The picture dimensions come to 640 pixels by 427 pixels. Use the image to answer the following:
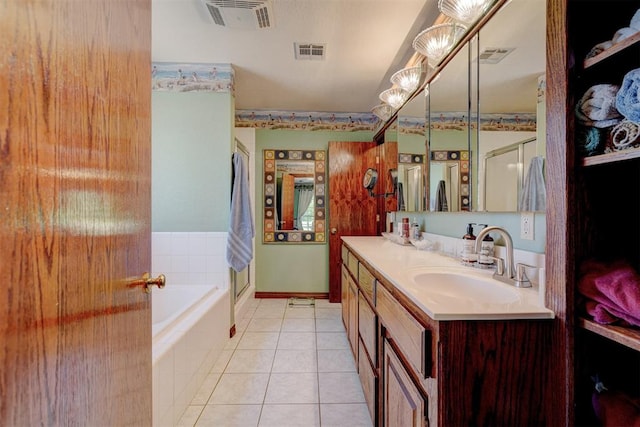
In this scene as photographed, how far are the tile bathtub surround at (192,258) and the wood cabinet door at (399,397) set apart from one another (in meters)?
A: 1.76

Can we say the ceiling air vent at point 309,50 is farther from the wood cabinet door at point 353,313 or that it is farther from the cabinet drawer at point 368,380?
the cabinet drawer at point 368,380

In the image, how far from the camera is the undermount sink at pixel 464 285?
1.12 m

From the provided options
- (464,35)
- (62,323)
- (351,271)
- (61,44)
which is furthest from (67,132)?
(351,271)

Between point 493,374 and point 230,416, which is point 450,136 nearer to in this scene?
point 493,374

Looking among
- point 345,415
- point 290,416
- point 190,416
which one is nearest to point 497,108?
point 345,415

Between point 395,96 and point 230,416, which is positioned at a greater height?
point 395,96

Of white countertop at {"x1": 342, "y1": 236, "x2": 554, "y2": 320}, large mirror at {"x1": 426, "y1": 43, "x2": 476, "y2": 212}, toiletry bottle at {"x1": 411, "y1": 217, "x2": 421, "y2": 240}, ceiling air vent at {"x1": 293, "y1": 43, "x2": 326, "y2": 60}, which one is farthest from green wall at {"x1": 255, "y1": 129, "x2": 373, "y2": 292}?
white countertop at {"x1": 342, "y1": 236, "x2": 554, "y2": 320}

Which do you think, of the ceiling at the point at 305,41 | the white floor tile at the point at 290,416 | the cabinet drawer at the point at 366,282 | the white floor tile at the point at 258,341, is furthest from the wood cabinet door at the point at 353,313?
the ceiling at the point at 305,41

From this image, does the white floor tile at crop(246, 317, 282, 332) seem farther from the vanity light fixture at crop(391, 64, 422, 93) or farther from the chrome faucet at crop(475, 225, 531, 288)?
the vanity light fixture at crop(391, 64, 422, 93)

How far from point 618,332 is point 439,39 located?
1.63 metres

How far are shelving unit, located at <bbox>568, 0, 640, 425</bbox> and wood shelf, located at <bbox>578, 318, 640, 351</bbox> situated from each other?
21mm

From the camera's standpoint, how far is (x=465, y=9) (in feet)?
4.70

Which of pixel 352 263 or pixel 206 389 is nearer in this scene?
pixel 206 389

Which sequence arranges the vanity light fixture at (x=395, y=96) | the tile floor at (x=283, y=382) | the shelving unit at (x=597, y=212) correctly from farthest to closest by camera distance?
the vanity light fixture at (x=395, y=96)
the tile floor at (x=283, y=382)
the shelving unit at (x=597, y=212)
